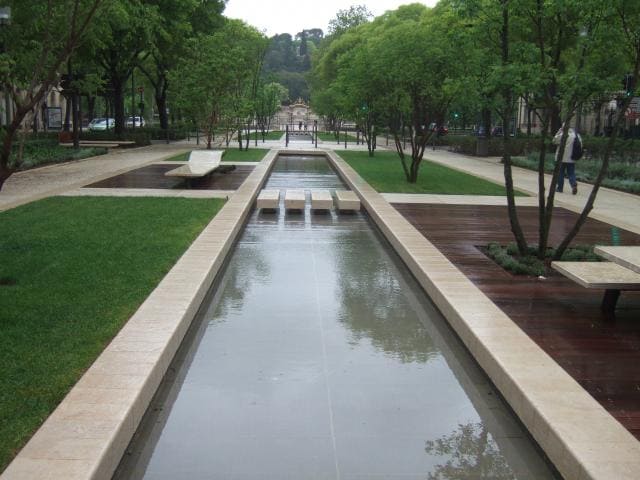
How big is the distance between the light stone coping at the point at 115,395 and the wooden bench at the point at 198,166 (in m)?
9.66

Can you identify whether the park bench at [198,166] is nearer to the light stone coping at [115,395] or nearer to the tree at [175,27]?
the light stone coping at [115,395]

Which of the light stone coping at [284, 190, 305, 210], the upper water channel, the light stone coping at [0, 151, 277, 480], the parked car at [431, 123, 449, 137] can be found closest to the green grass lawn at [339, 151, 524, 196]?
the parked car at [431, 123, 449, 137]

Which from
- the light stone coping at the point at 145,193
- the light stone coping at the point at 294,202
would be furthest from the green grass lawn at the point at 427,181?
the light stone coping at the point at 145,193

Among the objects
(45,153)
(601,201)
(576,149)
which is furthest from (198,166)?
(601,201)

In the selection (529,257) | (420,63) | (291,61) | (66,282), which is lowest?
(66,282)

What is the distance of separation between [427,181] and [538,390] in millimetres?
16254

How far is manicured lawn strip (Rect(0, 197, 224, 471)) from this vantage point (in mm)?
4789

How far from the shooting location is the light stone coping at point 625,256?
21.3ft

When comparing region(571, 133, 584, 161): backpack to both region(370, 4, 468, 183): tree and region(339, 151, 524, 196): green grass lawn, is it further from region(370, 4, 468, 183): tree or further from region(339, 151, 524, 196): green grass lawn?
region(370, 4, 468, 183): tree

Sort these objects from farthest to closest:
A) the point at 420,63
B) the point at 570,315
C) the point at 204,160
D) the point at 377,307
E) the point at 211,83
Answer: the point at 211,83
the point at 204,160
the point at 420,63
the point at 377,307
the point at 570,315

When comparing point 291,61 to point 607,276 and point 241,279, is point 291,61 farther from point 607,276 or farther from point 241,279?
point 607,276

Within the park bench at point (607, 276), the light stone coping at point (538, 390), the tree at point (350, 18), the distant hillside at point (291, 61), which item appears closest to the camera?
the light stone coping at point (538, 390)

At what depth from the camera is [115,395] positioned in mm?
4605

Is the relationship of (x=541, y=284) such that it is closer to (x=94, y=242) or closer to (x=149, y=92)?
(x=94, y=242)
